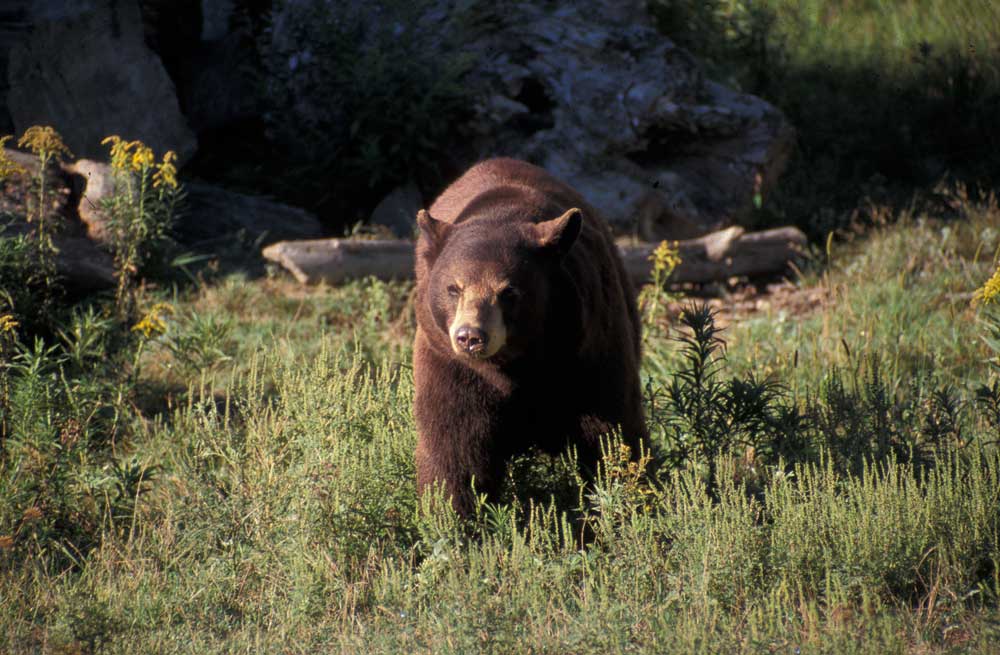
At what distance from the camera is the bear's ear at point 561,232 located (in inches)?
160

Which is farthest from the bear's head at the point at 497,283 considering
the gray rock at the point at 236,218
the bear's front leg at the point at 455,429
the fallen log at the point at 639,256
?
the gray rock at the point at 236,218

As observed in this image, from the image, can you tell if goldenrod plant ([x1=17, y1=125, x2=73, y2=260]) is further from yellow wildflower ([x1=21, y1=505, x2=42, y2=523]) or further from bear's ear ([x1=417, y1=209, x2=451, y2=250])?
bear's ear ([x1=417, y1=209, x2=451, y2=250])

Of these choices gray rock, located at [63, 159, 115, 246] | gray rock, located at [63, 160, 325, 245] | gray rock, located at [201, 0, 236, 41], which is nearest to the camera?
gray rock, located at [63, 159, 115, 246]

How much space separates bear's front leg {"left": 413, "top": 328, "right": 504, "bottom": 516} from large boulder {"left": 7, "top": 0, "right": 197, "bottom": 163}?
503 centimetres

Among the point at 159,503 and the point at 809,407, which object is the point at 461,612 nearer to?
the point at 159,503

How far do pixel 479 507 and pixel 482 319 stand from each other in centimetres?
90

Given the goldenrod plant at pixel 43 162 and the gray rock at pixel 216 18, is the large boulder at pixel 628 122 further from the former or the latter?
the goldenrod plant at pixel 43 162

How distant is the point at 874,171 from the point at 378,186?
4.55m

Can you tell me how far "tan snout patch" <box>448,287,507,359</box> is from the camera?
12.5 ft

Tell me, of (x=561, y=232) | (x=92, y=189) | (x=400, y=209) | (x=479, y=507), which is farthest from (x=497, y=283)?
(x=400, y=209)

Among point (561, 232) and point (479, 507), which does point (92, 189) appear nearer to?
point (479, 507)

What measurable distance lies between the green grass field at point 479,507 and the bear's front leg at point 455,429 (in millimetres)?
123

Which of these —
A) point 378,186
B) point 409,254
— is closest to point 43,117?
point 378,186

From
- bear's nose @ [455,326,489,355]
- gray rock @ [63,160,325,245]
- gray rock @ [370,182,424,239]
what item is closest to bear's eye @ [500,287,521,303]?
bear's nose @ [455,326,489,355]
